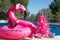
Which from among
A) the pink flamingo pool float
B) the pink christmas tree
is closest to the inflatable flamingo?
the pink flamingo pool float

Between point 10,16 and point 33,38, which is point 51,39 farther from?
point 10,16

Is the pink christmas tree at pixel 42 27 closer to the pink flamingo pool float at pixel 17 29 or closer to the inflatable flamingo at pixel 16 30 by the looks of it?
the pink flamingo pool float at pixel 17 29

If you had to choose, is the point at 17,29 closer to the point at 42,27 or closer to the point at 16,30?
the point at 16,30

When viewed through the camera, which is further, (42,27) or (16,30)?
(42,27)

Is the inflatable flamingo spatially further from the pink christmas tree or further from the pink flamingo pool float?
the pink christmas tree

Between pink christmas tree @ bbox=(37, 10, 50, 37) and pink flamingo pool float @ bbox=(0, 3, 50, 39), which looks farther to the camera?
pink christmas tree @ bbox=(37, 10, 50, 37)

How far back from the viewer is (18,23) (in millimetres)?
6379

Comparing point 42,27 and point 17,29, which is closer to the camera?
point 17,29

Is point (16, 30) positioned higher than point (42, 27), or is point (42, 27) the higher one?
point (42, 27)

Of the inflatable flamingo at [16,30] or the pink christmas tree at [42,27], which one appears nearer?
the inflatable flamingo at [16,30]

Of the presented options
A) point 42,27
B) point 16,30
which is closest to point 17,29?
point 16,30

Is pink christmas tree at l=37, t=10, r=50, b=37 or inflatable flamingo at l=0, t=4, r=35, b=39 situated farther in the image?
pink christmas tree at l=37, t=10, r=50, b=37

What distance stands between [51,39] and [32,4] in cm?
1402

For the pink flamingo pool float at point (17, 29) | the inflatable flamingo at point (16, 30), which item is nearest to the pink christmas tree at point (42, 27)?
the pink flamingo pool float at point (17, 29)
